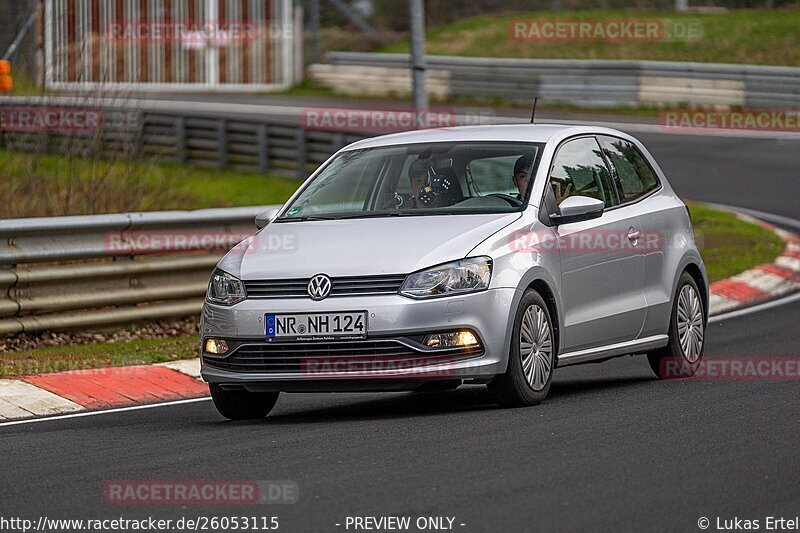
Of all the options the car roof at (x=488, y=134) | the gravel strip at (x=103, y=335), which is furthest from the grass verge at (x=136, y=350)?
the car roof at (x=488, y=134)

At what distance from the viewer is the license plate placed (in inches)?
328

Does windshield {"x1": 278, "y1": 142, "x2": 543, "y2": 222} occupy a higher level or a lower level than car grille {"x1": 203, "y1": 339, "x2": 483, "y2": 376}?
higher

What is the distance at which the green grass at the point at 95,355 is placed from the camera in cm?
1113

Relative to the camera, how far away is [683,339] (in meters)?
10.8

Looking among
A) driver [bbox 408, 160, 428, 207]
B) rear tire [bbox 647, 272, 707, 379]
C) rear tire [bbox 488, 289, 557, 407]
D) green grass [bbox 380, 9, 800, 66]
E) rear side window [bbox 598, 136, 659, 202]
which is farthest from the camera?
green grass [bbox 380, 9, 800, 66]

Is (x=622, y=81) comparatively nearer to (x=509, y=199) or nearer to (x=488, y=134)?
(x=488, y=134)

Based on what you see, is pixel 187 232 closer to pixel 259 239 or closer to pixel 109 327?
pixel 109 327

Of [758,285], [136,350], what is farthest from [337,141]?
[136,350]

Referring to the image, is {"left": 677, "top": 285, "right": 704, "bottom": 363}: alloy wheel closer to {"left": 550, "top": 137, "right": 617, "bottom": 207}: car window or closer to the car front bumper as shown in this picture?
{"left": 550, "top": 137, "right": 617, "bottom": 207}: car window

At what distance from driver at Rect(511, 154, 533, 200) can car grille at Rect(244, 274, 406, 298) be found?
52.0 inches

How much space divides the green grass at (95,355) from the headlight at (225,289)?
2.47 metres

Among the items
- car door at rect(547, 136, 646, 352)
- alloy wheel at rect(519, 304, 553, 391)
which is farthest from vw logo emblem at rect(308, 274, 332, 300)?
car door at rect(547, 136, 646, 352)

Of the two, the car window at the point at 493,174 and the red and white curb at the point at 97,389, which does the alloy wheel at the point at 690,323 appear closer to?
the car window at the point at 493,174

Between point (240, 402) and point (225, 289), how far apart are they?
0.76 m
